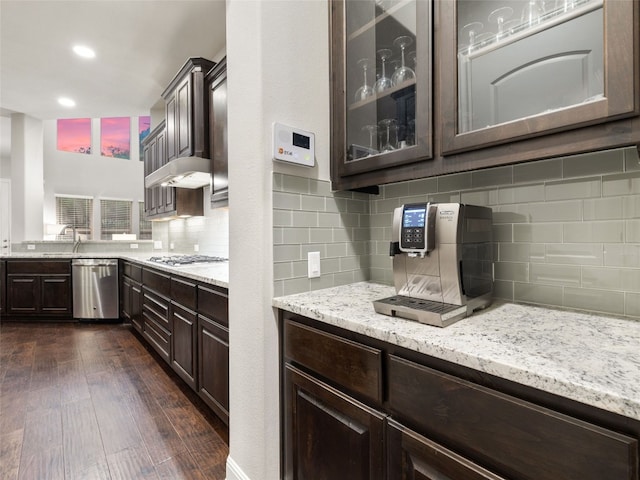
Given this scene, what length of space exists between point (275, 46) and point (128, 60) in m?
3.18

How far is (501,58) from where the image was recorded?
110cm

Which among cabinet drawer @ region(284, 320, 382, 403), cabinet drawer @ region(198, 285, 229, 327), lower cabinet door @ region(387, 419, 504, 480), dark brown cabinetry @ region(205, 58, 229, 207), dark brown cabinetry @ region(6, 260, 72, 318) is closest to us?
lower cabinet door @ region(387, 419, 504, 480)

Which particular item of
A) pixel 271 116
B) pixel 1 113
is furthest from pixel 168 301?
pixel 1 113

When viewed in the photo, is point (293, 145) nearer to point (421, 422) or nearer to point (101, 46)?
point (421, 422)

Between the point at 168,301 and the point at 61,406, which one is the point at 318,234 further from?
the point at 61,406

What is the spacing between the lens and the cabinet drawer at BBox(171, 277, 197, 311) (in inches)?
84.5

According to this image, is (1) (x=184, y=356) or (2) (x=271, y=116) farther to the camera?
(1) (x=184, y=356)

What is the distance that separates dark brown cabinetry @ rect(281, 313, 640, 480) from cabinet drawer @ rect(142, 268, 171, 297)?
66.0 inches

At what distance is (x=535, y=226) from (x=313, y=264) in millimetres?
891

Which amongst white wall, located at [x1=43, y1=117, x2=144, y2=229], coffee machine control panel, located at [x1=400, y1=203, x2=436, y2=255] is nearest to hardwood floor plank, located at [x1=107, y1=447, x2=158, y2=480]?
coffee machine control panel, located at [x1=400, y1=203, x2=436, y2=255]

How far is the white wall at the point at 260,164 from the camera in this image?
1309 millimetres

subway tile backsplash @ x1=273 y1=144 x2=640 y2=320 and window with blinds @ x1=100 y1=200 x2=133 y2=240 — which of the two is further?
window with blinds @ x1=100 y1=200 x2=133 y2=240

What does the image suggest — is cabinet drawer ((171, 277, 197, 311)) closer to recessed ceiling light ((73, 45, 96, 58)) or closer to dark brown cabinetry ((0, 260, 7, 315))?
recessed ceiling light ((73, 45, 96, 58))

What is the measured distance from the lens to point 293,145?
137cm
